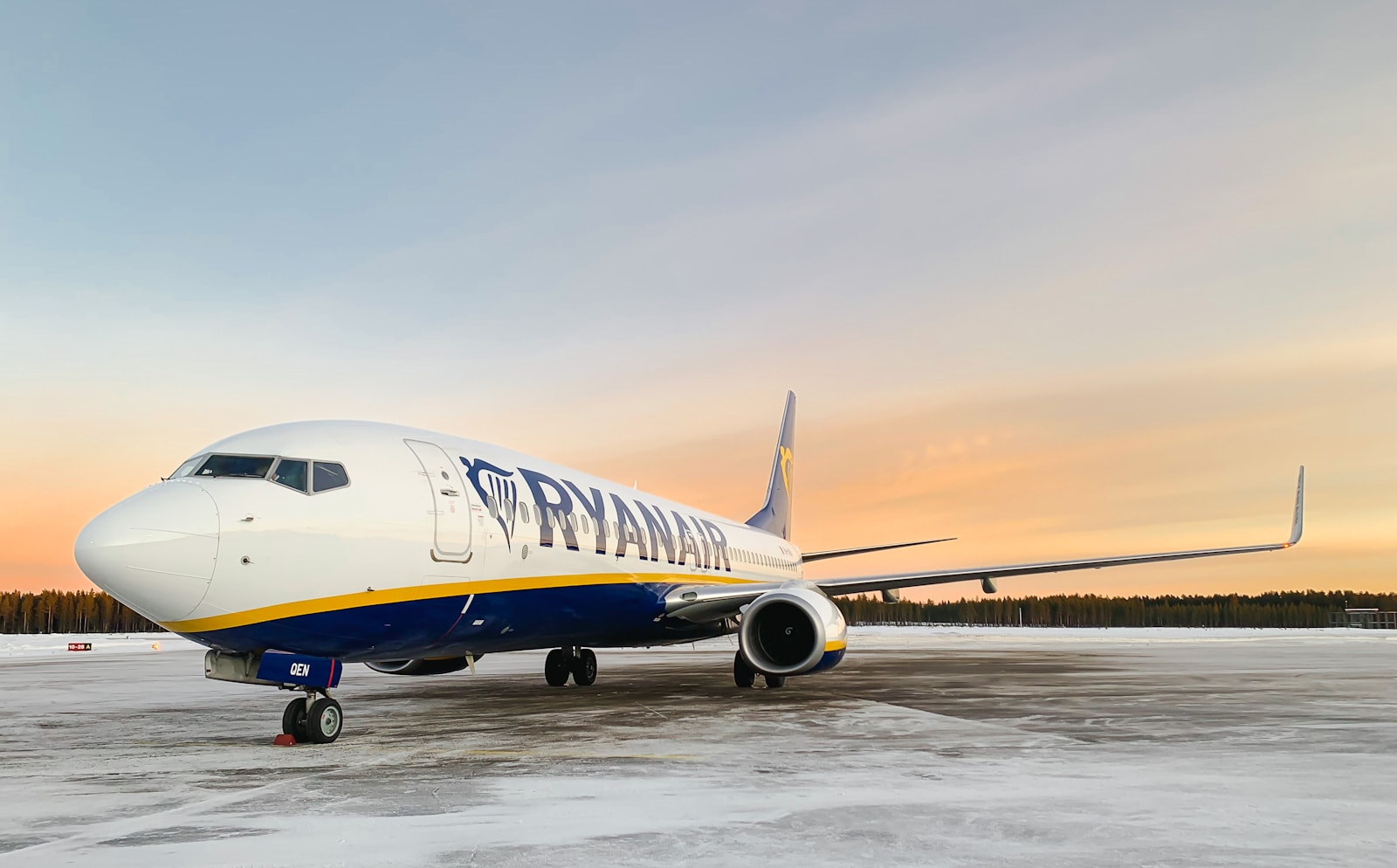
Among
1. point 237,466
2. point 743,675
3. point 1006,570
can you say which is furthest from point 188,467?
point 1006,570

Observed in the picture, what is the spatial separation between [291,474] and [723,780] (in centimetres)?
481

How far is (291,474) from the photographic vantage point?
8.82m

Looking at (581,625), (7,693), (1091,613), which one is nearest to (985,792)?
(581,625)

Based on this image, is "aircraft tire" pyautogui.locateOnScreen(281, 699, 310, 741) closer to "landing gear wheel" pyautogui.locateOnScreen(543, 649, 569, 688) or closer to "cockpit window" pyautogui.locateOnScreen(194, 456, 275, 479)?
"cockpit window" pyautogui.locateOnScreen(194, 456, 275, 479)

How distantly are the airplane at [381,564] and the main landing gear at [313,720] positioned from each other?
0.7 inches

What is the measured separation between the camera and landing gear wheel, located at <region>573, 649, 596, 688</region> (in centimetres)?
1702

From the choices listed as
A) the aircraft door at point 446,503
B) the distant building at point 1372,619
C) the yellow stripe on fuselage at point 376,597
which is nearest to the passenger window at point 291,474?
the yellow stripe on fuselage at point 376,597

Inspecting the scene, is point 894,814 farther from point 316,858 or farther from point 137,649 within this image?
point 137,649

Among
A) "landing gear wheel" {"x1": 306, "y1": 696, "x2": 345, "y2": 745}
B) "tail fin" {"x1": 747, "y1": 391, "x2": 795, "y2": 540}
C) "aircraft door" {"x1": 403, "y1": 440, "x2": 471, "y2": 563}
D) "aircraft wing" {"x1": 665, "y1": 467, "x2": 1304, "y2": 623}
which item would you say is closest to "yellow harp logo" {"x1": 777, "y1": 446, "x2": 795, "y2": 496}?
"tail fin" {"x1": 747, "y1": 391, "x2": 795, "y2": 540}

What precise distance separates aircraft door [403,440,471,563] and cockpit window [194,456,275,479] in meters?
1.72

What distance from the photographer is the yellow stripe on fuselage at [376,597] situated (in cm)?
802

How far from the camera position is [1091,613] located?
11631 centimetres

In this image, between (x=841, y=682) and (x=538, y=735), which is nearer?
(x=538, y=735)

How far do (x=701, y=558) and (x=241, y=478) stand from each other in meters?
10.5
